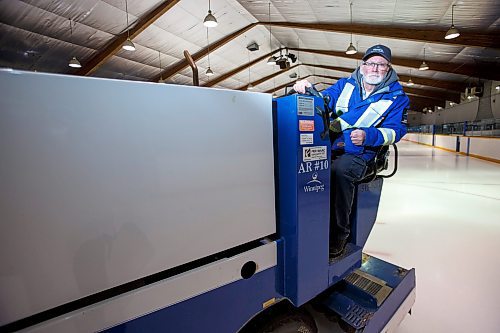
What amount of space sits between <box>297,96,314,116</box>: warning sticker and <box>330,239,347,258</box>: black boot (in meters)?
0.70

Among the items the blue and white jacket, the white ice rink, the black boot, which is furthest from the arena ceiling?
the black boot

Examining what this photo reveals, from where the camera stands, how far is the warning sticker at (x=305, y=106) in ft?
3.08

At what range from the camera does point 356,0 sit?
6.95 metres

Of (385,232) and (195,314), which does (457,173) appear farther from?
(195,314)

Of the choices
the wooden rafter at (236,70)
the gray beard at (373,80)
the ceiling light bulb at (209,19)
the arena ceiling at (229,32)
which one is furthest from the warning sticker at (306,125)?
the wooden rafter at (236,70)

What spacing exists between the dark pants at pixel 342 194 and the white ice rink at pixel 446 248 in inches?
32.5

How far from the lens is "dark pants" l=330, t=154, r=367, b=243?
132 cm

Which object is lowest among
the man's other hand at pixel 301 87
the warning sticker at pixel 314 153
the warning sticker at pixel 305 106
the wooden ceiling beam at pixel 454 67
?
the warning sticker at pixel 314 153

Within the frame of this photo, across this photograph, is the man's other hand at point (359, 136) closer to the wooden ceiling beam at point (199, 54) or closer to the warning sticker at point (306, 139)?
the warning sticker at point (306, 139)

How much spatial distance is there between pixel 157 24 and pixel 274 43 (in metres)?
6.34

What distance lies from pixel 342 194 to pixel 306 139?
50 centimetres

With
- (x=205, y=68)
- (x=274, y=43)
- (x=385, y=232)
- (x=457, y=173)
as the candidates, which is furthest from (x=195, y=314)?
(x=205, y=68)

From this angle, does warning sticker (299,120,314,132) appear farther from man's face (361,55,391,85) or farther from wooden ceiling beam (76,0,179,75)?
wooden ceiling beam (76,0,179,75)

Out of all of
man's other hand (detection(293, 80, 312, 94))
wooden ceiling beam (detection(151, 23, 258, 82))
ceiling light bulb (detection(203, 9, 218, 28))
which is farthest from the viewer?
wooden ceiling beam (detection(151, 23, 258, 82))
